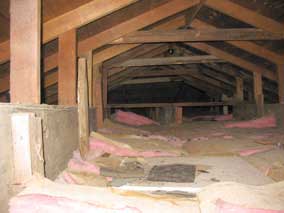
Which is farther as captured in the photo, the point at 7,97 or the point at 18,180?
the point at 7,97

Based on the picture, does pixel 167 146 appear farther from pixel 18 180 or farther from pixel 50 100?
pixel 50 100

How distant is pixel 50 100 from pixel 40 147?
4815 mm

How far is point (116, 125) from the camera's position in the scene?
5961 millimetres

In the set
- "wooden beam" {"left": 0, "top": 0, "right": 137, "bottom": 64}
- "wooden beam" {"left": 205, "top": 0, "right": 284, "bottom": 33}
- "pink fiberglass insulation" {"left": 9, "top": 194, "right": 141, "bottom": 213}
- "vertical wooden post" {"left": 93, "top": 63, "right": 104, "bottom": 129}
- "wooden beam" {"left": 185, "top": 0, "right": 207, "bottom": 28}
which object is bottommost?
"pink fiberglass insulation" {"left": 9, "top": 194, "right": 141, "bottom": 213}

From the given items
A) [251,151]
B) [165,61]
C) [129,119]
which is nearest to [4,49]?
[251,151]

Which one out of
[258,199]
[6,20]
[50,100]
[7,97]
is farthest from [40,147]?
[50,100]

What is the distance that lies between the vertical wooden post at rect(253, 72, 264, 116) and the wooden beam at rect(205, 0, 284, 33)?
197 cm

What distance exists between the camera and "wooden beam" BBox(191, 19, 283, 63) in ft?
17.2

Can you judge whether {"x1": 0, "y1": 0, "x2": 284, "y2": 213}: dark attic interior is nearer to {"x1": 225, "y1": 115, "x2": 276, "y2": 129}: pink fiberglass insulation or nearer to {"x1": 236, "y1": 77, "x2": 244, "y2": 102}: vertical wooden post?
{"x1": 225, "y1": 115, "x2": 276, "y2": 129}: pink fiberglass insulation

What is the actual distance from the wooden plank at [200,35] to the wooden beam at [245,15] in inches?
4.3

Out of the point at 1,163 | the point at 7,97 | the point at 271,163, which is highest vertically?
the point at 7,97

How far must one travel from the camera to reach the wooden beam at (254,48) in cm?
523

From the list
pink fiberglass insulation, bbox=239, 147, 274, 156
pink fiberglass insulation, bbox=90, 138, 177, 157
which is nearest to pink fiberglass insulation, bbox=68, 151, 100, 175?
pink fiberglass insulation, bbox=90, 138, 177, 157

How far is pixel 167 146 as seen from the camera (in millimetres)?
4074
